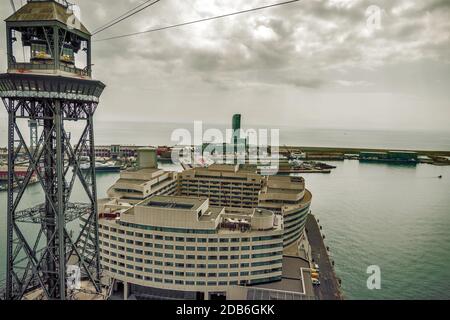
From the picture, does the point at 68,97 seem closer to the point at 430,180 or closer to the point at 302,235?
the point at 302,235

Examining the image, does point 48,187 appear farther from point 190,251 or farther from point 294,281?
point 294,281

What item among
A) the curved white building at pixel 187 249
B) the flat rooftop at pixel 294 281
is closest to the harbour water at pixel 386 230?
the flat rooftop at pixel 294 281

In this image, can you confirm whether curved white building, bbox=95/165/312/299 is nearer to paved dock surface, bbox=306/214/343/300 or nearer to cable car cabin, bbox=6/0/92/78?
paved dock surface, bbox=306/214/343/300

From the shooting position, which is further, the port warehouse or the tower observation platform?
the port warehouse

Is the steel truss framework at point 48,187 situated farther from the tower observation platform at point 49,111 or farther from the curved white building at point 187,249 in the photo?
the curved white building at point 187,249

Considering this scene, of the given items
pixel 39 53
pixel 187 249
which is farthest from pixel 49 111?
pixel 187 249

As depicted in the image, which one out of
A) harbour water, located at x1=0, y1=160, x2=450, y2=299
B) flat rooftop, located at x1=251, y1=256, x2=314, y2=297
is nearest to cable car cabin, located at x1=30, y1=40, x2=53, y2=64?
flat rooftop, located at x1=251, y1=256, x2=314, y2=297
